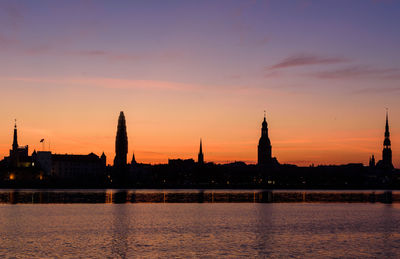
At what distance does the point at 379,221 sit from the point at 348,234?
17100 millimetres

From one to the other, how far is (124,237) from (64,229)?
31.0ft

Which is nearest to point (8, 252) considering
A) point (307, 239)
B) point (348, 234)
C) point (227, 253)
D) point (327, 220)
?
point (227, 253)

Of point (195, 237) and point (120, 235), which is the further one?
point (120, 235)

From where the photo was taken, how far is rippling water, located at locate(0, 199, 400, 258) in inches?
1635

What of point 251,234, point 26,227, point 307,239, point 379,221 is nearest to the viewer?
point 307,239

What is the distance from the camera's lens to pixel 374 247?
148 feet

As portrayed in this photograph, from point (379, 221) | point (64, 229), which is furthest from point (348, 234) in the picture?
point (64, 229)

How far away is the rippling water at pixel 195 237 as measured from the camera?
41531 millimetres

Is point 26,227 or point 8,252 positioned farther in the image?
point 26,227

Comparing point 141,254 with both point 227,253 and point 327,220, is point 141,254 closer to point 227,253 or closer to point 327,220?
point 227,253

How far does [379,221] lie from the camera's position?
229 feet

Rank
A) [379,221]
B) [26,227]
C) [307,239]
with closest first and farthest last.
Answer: [307,239] < [26,227] < [379,221]

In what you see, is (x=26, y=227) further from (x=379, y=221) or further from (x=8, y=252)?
(x=379, y=221)

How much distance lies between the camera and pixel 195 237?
5119cm
